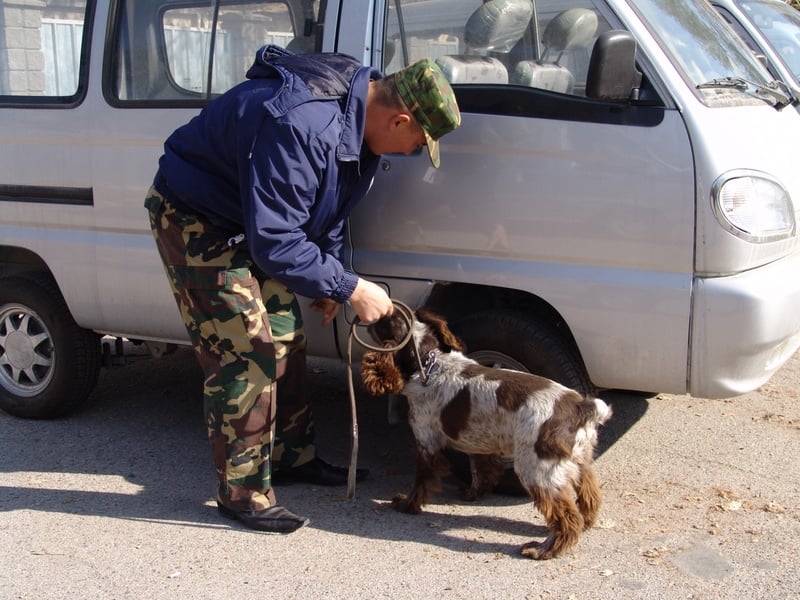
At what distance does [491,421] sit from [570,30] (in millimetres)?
1579

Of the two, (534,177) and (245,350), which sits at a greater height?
(534,177)

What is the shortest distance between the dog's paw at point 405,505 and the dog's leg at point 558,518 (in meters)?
0.59

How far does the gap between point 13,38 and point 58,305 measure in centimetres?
139

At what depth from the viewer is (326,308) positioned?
12.3 ft

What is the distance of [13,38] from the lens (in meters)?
4.79

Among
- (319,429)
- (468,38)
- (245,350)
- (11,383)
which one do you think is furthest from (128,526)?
(468,38)

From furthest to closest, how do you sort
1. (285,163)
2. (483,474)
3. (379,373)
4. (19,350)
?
(19,350) → (483,474) → (379,373) → (285,163)

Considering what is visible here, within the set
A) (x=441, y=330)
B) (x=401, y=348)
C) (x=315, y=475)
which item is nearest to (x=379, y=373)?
(x=401, y=348)

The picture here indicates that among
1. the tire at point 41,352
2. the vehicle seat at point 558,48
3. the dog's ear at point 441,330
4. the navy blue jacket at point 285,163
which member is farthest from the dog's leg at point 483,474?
the tire at point 41,352

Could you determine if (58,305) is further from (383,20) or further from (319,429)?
(383,20)

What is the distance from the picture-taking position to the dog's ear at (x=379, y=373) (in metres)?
3.62

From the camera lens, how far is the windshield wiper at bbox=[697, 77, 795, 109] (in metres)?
3.66

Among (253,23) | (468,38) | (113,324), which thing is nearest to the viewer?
(468,38)

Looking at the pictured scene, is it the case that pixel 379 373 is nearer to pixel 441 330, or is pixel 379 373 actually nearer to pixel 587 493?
pixel 441 330
